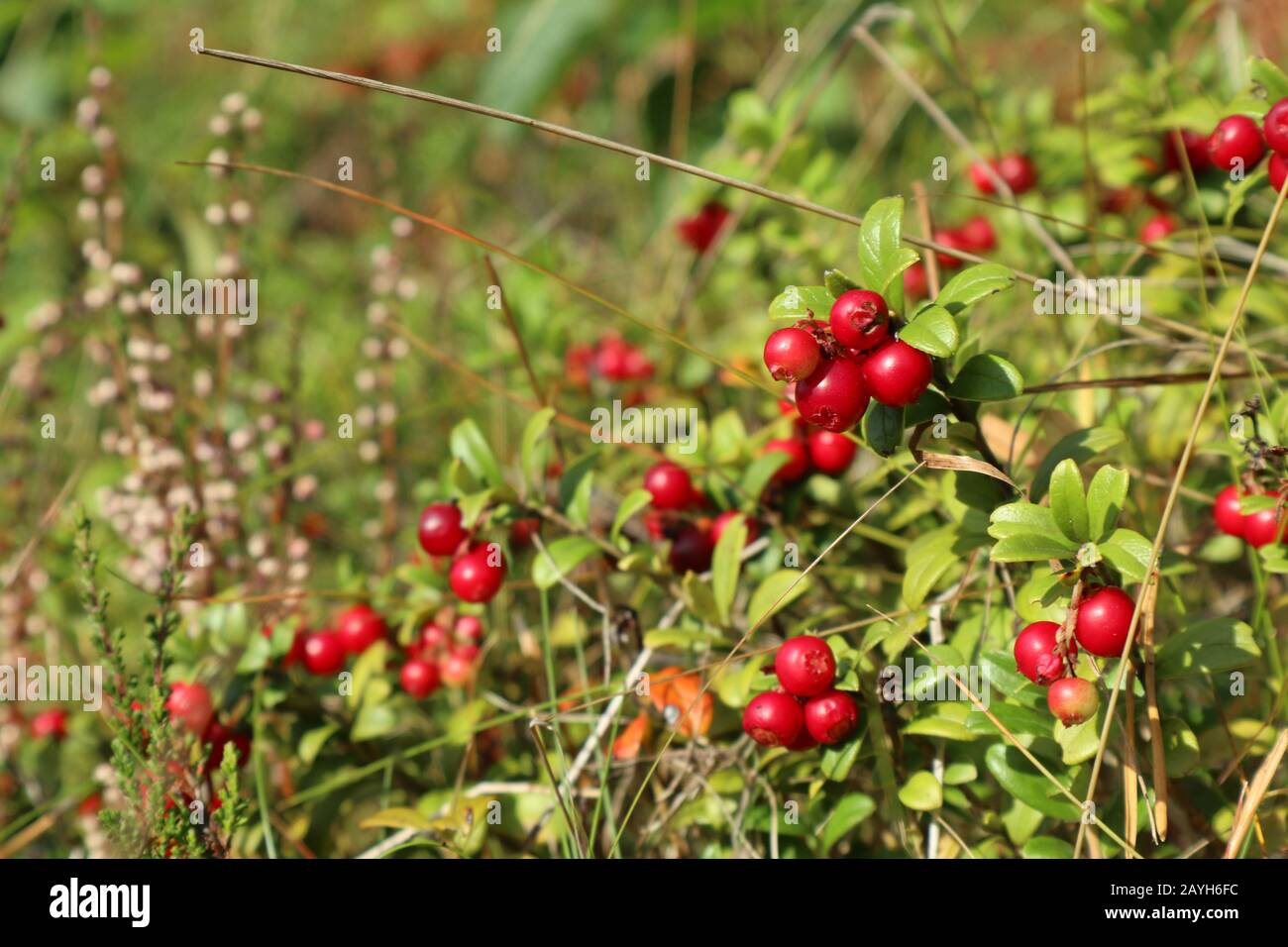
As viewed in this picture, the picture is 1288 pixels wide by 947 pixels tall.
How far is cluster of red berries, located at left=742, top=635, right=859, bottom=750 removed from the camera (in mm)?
1784

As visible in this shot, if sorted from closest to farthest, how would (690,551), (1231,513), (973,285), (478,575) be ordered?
(973,285), (1231,513), (478,575), (690,551)

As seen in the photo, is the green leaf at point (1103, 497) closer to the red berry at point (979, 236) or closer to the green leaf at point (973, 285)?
the green leaf at point (973, 285)

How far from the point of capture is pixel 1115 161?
270 cm

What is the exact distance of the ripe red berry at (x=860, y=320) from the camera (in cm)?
154

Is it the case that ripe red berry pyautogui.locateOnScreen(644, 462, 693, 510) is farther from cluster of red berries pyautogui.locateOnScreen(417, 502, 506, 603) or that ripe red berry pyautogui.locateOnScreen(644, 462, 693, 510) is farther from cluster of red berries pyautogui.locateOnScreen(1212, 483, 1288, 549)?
cluster of red berries pyautogui.locateOnScreen(1212, 483, 1288, 549)

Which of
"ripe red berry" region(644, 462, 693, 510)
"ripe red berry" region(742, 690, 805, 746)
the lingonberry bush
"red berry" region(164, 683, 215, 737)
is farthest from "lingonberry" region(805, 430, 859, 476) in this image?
"red berry" region(164, 683, 215, 737)

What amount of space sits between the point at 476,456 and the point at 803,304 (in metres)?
0.84

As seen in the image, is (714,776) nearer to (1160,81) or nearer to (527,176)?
(1160,81)

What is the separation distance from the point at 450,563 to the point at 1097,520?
4.08 feet

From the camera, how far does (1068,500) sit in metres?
1.60

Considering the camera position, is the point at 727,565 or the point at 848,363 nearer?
the point at 848,363

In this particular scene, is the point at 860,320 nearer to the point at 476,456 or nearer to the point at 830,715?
the point at 830,715

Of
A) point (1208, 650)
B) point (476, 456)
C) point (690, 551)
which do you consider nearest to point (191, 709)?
point (476, 456)
